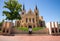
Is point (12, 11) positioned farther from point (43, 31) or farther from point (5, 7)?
point (43, 31)

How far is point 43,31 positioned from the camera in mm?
27203

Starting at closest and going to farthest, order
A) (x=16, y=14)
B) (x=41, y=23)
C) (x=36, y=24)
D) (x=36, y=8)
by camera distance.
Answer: (x=16, y=14) → (x=36, y=24) → (x=41, y=23) → (x=36, y=8)

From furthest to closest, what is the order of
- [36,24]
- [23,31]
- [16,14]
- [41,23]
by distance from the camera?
[41,23]
[36,24]
[16,14]
[23,31]

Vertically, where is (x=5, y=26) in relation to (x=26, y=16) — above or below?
below

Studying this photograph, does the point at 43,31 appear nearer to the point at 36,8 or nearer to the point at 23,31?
the point at 23,31

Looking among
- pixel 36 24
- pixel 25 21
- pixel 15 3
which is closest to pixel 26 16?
pixel 25 21

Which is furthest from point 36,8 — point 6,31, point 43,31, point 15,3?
point 6,31

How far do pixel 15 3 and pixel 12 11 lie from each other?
2.59 meters

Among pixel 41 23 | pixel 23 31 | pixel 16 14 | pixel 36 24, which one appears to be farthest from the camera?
pixel 41 23

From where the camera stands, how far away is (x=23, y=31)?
26547 millimetres

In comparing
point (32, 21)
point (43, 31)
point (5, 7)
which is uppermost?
point (5, 7)

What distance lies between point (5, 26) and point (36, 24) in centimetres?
2035

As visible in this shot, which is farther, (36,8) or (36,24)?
(36,8)

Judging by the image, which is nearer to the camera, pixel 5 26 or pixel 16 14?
pixel 5 26
